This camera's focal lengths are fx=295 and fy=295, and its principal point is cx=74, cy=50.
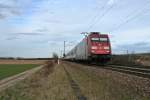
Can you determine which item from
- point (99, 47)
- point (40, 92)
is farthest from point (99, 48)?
point (40, 92)

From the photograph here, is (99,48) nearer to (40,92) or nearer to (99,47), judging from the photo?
(99,47)

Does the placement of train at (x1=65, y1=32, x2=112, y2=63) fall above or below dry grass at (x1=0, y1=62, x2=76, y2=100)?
above

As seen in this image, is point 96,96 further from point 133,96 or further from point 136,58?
point 136,58

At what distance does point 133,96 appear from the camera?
10609mm

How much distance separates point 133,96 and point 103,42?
27.7 metres

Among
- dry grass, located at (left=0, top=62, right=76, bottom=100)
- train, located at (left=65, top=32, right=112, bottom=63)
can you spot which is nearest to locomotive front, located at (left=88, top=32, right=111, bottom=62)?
train, located at (left=65, top=32, right=112, bottom=63)

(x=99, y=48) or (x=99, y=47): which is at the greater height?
(x=99, y=47)

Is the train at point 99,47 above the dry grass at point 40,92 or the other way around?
above

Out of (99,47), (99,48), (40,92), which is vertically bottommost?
(40,92)

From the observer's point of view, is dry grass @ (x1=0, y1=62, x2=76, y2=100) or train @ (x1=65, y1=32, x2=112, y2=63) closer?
dry grass @ (x1=0, y1=62, x2=76, y2=100)

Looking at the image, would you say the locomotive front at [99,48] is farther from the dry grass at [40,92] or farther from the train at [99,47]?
the dry grass at [40,92]

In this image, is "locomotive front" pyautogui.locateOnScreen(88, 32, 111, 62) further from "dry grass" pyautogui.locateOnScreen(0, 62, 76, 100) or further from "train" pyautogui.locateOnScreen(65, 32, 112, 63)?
"dry grass" pyautogui.locateOnScreen(0, 62, 76, 100)

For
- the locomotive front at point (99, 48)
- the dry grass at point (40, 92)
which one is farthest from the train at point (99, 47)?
the dry grass at point (40, 92)

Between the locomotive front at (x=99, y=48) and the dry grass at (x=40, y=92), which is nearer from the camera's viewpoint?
the dry grass at (x=40, y=92)
